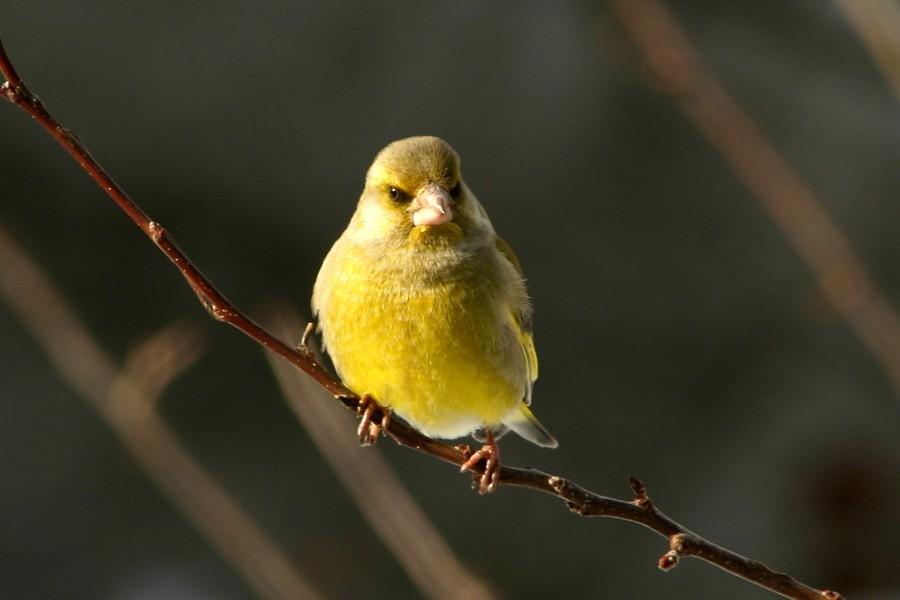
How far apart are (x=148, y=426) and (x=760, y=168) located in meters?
1.41

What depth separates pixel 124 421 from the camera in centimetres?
274

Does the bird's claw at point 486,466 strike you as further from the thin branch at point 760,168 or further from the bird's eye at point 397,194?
the thin branch at point 760,168

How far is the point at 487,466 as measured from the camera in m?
3.12

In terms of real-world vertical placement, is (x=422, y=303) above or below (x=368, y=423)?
above

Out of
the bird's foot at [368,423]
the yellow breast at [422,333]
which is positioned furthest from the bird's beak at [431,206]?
the bird's foot at [368,423]

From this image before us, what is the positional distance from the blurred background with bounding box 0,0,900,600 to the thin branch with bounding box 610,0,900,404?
6.89ft

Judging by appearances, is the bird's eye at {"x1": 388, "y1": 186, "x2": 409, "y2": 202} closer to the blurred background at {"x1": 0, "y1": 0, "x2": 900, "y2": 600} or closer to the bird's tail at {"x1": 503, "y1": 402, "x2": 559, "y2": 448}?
the bird's tail at {"x1": 503, "y1": 402, "x2": 559, "y2": 448}

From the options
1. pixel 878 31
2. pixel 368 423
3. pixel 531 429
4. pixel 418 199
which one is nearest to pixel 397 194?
pixel 418 199

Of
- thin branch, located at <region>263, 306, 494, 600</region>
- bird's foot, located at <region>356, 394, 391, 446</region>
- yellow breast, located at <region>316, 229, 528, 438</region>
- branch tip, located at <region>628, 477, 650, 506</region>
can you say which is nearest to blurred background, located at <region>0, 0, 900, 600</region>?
yellow breast, located at <region>316, 229, 528, 438</region>

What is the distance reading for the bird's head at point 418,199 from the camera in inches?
135

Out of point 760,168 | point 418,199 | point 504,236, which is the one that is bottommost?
point 760,168

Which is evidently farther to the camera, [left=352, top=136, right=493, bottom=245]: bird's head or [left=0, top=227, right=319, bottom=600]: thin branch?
[left=352, top=136, right=493, bottom=245]: bird's head

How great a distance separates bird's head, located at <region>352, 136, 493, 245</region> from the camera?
344cm

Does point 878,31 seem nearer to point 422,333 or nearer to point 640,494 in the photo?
point 640,494
